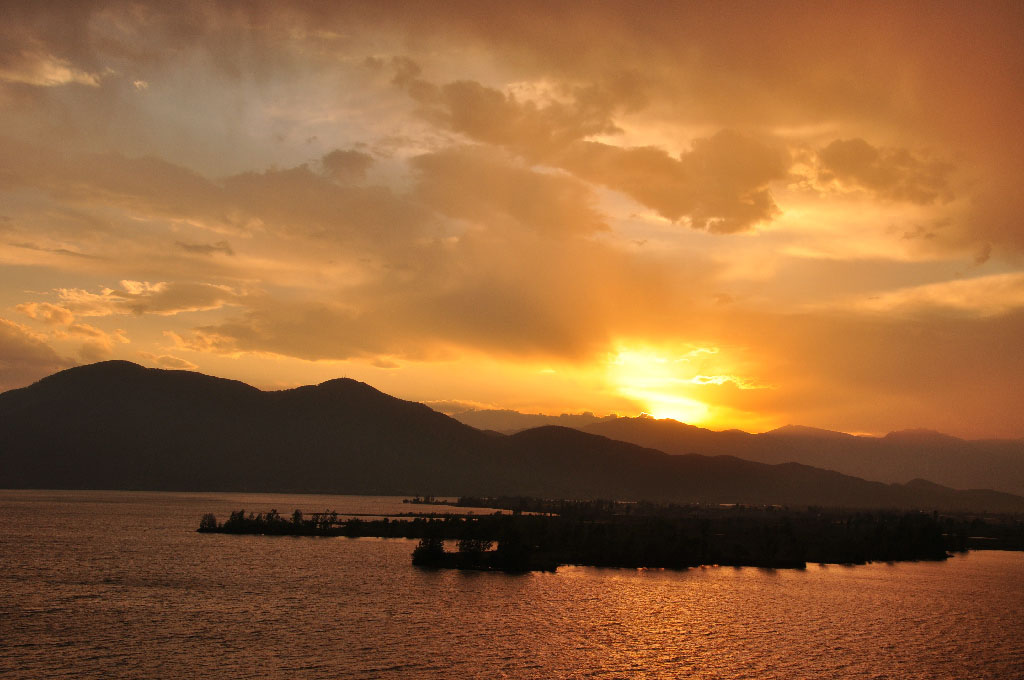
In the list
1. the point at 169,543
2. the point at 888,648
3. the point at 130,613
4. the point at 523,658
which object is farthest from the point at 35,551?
the point at 888,648

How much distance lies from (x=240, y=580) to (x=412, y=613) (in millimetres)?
29179

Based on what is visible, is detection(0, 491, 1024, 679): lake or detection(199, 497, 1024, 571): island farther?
detection(199, 497, 1024, 571): island

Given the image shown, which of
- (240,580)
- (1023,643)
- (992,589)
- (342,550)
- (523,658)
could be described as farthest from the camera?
(342,550)

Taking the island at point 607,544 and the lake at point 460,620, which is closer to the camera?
the lake at point 460,620

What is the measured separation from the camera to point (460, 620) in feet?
253

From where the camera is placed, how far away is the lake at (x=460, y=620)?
60.2 m

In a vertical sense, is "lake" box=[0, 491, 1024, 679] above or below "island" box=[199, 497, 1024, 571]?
below

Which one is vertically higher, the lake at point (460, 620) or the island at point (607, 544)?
the island at point (607, 544)

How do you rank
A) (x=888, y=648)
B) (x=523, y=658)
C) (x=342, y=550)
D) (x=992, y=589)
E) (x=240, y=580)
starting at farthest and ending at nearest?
(x=342, y=550) < (x=992, y=589) < (x=240, y=580) < (x=888, y=648) < (x=523, y=658)

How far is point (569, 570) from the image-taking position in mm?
123438

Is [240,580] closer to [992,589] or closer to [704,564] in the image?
[704,564]

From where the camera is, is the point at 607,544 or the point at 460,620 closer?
the point at 460,620

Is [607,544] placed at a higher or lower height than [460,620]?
higher

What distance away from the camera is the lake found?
60156 millimetres
